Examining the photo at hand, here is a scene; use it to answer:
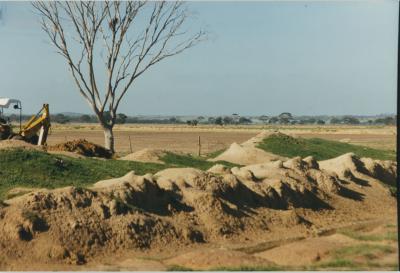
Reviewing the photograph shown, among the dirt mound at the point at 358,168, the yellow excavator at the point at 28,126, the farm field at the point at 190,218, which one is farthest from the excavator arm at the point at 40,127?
the dirt mound at the point at 358,168

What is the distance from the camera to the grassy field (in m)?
36.0

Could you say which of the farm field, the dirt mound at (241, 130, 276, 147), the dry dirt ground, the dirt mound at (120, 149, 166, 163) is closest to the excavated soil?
the farm field

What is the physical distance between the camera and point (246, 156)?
108ft

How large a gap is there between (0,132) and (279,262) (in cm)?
2052

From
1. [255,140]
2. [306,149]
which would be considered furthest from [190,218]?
[255,140]

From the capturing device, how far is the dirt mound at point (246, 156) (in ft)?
106

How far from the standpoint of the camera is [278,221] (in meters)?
16.9

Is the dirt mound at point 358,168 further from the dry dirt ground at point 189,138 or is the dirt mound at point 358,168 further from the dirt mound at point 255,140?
the dry dirt ground at point 189,138

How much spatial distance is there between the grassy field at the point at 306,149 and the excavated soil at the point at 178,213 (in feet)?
45.6

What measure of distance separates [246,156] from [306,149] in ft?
16.7

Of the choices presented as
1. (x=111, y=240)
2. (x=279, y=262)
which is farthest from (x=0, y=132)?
(x=279, y=262)

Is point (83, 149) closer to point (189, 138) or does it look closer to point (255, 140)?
point (255, 140)

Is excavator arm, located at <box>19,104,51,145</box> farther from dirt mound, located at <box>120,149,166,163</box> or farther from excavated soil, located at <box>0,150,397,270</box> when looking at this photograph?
excavated soil, located at <box>0,150,397,270</box>

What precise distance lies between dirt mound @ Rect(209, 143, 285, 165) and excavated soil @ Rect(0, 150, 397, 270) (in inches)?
403
